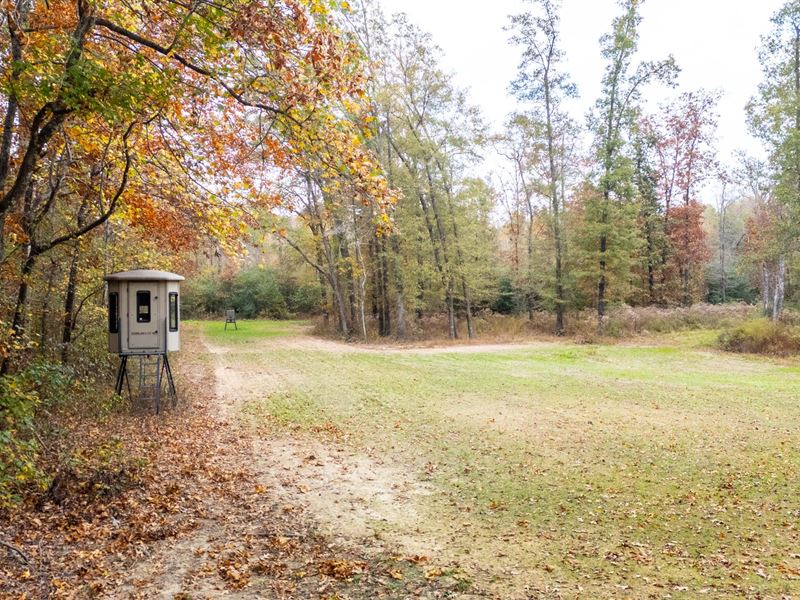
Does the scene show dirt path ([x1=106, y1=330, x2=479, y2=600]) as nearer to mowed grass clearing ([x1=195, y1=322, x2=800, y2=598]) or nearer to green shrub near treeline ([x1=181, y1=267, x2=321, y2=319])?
mowed grass clearing ([x1=195, y1=322, x2=800, y2=598])

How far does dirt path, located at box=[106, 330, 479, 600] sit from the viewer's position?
11.4 feet

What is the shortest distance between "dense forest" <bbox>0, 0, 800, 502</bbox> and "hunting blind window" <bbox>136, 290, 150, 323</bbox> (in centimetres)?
106

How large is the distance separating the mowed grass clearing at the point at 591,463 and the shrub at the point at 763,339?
8.26 feet

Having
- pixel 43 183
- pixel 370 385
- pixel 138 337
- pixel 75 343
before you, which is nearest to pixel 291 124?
pixel 43 183

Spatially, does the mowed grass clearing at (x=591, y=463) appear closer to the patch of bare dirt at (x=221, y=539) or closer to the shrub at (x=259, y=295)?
the patch of bare dirt at (x=221, y=539)

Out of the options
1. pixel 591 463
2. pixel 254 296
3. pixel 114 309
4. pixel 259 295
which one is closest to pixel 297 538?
pixel 591 463

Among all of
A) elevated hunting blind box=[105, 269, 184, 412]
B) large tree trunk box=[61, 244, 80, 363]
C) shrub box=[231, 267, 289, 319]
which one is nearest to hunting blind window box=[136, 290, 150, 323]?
elevated hunting blind box=[105, 269, 184, 412]

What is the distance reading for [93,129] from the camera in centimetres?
629

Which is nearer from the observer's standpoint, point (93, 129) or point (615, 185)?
point (93, 129)

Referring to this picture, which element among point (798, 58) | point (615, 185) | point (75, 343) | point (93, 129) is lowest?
point (75, 343)

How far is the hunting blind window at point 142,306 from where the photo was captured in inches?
337

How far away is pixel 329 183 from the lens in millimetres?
5855

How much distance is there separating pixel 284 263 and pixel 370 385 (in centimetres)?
2788

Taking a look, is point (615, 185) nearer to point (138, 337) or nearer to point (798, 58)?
point (798, 58)
